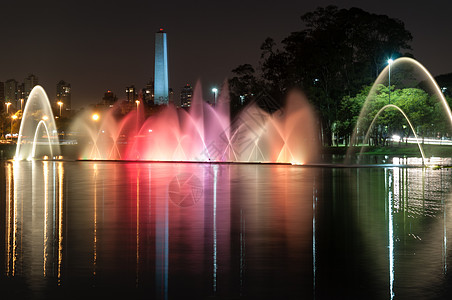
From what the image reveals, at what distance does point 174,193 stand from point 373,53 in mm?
58850

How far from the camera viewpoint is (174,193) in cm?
1984

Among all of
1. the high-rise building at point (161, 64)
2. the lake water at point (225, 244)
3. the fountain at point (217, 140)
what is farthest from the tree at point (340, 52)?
the lake water at point (225, 244)

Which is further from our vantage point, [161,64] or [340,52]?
[161,64]

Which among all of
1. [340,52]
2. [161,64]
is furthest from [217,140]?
[161,64]

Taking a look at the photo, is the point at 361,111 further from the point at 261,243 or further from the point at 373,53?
the point at 261,243

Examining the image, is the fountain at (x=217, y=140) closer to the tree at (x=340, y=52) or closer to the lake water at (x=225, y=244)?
the tree at (x=340, y=52)

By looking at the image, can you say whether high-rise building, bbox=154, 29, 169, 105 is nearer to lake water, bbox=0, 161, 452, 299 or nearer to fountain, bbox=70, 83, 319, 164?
fountain, bbox=70, 83, 319, 164

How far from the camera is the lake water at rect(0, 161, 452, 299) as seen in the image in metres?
7.85

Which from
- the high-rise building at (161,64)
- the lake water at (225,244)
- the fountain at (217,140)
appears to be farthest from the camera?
the high-rise building at (161,64)

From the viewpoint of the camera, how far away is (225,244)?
424 inches

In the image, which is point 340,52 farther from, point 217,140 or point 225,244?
point 225,244

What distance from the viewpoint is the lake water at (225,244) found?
7852 millimetres

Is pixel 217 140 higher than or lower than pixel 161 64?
lower

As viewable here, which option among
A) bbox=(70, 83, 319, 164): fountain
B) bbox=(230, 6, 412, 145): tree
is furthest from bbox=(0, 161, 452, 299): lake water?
bbox=(230, 6, 412, 145): tree
